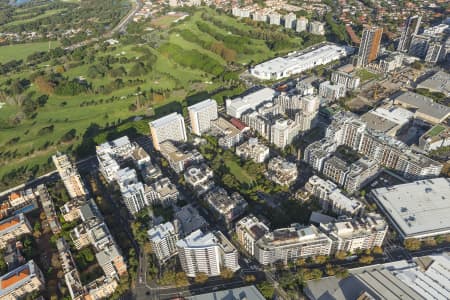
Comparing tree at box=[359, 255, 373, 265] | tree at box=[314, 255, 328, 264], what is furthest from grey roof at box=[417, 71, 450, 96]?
tree at box=[314, 255, 328, 264]

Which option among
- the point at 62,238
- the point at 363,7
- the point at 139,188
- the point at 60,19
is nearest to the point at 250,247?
the point at 139,188

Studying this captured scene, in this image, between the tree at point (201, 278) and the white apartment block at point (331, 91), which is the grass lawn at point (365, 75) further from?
the tree at point (201, 278)

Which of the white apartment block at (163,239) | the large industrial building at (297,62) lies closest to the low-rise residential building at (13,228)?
the white apartment block at (163,239)

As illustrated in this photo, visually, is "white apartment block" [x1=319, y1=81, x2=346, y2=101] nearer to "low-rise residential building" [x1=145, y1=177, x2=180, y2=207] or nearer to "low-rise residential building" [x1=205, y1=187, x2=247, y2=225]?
"low-rise residential building" [x1=205, y1=187, x2=247, y2=225]

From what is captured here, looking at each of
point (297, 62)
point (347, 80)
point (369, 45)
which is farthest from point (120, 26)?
point (347, 80)

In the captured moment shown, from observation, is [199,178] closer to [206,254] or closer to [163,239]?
[163,239]

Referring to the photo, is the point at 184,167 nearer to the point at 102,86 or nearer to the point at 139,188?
the point at 139,188
